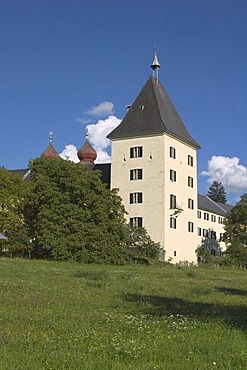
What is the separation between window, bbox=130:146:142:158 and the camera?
60.2 meters

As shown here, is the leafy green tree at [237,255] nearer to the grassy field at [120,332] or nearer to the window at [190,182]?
the window at [190,182]

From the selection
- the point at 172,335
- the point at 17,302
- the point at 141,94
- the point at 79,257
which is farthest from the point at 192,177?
the point at 172,335

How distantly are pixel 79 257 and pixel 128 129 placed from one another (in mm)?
19902

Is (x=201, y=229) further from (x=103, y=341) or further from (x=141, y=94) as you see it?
(x=103, y=341)

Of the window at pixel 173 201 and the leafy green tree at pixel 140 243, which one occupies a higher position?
the window at pixel 173 201

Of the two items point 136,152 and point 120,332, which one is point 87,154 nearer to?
point 136,152

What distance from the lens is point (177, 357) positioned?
25.2ft

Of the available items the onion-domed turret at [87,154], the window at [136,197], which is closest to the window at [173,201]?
the window at [136,197]

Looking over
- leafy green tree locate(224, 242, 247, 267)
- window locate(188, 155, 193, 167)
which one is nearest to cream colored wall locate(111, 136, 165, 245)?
window locate(188, 155, 193, 167)

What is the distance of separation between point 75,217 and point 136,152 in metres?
15.8

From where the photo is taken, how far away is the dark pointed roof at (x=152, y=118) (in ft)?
197

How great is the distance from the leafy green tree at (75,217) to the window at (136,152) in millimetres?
11846

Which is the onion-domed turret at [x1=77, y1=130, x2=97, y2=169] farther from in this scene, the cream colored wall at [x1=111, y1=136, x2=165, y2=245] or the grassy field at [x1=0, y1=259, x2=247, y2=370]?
the grassy field at [x1=0, y1=259, x2=247, y2=370]

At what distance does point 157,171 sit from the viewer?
5850 cm
